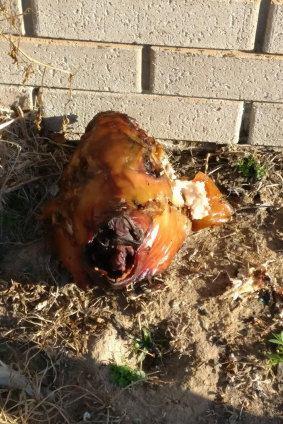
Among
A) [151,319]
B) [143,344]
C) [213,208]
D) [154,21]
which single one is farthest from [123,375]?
[154,21]

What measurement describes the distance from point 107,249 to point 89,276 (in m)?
0.34

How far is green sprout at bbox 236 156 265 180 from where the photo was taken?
3.34 meters

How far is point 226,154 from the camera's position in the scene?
132 inches

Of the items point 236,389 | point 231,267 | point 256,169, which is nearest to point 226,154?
point 256,169

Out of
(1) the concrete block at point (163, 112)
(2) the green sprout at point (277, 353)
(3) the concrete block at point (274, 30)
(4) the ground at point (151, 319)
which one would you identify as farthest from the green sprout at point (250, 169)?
(2) the green sprout at point (277, 353)

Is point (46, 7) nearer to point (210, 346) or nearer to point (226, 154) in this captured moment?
point (226, 154)

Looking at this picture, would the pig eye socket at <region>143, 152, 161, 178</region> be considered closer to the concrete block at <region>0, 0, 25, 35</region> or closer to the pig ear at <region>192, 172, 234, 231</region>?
the pig ear at <region>192, 172, 234, 231</region>

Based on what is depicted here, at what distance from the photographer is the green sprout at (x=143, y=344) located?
2.86 m

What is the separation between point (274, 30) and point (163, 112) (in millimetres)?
765

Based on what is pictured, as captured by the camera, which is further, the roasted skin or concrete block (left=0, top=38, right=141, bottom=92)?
concrete block (left=0, top=38, right=141, bottom=92)

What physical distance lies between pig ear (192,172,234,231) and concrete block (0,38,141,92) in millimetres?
688

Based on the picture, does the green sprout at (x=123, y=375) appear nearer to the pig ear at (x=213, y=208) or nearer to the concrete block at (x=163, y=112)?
the pig ear at (x=213, y=208)

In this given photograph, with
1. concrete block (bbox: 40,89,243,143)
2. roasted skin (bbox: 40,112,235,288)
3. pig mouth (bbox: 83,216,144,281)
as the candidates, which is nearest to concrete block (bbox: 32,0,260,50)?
concrete block (bbox: 40,89,243,143)

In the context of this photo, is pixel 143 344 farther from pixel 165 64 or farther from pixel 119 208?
pixel 165 64
